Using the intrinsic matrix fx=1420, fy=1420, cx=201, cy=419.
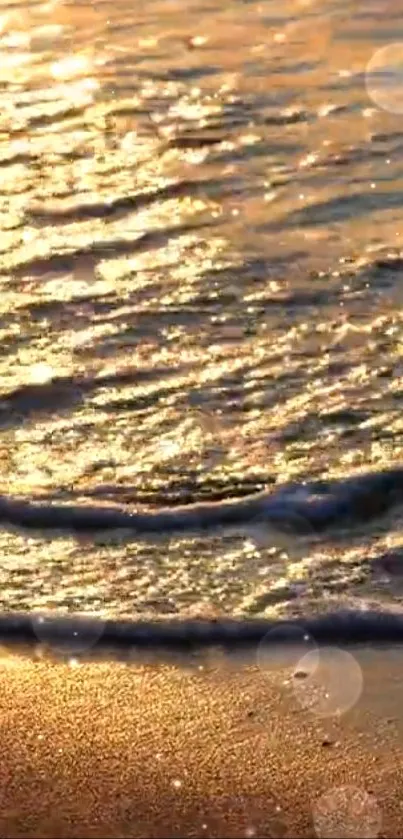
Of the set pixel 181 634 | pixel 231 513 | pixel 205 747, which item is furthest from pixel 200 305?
pixel 205 747

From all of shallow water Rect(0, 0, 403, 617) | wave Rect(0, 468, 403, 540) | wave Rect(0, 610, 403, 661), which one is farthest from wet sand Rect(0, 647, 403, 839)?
wave Rect(0, 468, 403, 540)

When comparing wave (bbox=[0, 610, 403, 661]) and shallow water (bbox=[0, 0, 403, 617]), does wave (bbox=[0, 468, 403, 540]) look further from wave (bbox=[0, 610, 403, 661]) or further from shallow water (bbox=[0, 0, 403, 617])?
wave (bbox=[0, 610, 403, 661])

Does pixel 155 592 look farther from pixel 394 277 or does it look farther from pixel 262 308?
pixel 394 277

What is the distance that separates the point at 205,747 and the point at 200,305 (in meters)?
Answer: 2.88

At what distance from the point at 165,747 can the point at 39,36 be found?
870 cm

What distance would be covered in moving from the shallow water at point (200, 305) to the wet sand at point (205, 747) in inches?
12.7

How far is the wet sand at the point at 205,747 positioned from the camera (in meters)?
2.96

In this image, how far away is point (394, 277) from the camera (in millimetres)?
6031

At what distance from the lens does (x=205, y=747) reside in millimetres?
3180

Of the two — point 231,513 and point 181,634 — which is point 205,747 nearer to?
point 181,634

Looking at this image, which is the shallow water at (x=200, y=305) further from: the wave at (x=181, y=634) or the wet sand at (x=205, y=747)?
the wet sand at (x=205, y=747)

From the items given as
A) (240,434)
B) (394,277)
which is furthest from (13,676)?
(394,277)

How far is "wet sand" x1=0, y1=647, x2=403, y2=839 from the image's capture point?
9.71 ft

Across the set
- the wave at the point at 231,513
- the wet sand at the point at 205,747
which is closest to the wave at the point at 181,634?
the wet sand at the point at 205,747
